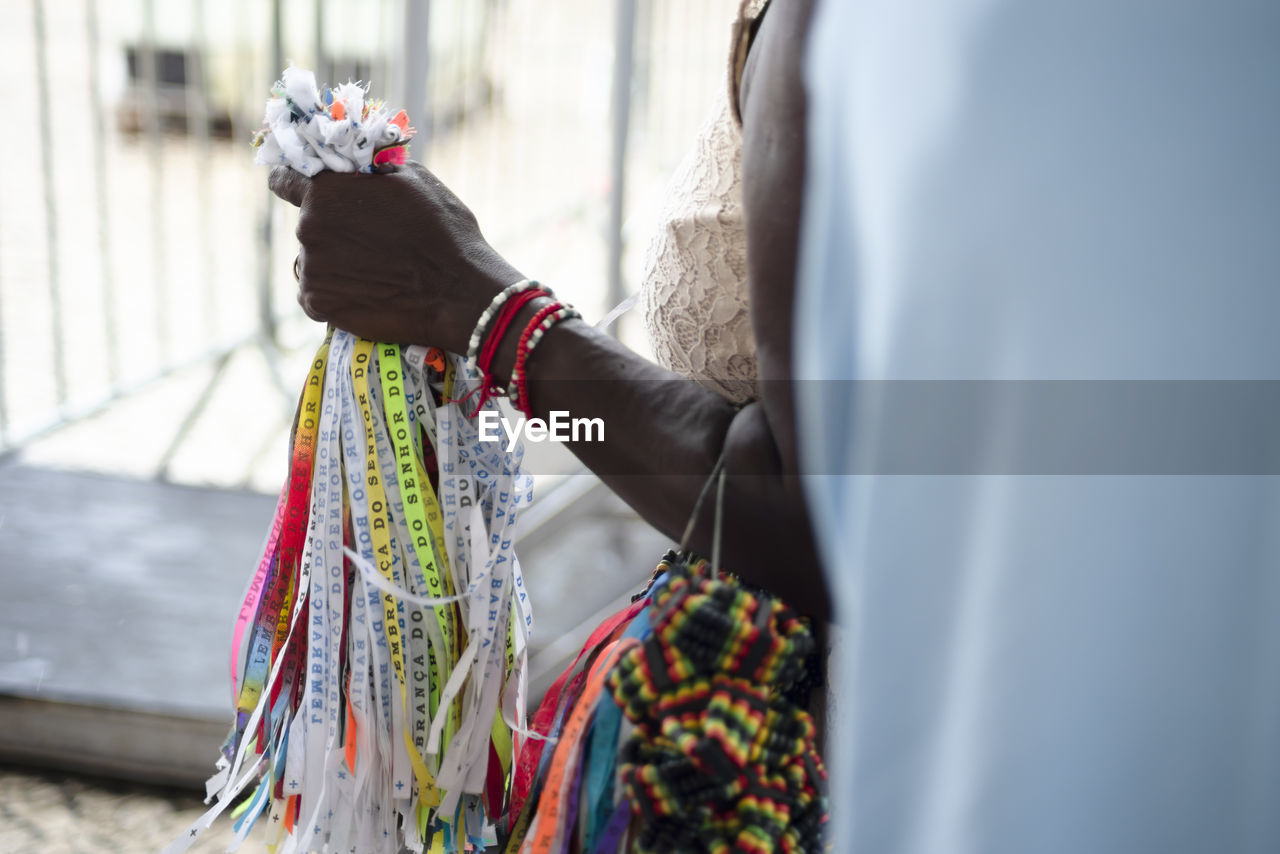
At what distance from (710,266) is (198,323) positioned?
3.75m

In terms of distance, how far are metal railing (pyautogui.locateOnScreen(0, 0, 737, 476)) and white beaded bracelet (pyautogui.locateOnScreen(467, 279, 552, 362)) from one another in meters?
2.34

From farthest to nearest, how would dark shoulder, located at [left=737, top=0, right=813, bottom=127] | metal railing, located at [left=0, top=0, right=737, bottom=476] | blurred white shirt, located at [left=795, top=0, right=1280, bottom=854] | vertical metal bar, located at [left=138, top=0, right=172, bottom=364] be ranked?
vertical metal bar, located at [left=138, top=0, right=172, bottom=364], metal railing, located at [left=0, top=0, right=737, bottom=476], dark shoulder, located at [left=737, top=0, right=813, bottom=127], blurred white shirt, located at [left=795, top=0, right=1280, bottom=854]

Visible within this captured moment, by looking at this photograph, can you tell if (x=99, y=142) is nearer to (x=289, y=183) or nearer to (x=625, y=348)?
(x=289, y=183)

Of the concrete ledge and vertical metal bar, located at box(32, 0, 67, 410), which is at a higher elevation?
vertical metal bar, located at box(32, 0, 67, 410)

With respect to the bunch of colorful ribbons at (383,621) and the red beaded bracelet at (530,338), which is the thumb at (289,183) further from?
the red beaded bracelet at (530,338)

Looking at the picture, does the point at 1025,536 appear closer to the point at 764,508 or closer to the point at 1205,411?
the point at 1205,411

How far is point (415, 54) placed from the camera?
78.7 inches

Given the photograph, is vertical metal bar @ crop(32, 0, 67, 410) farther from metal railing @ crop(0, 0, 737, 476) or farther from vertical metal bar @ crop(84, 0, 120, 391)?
vertical metal bar @ crop(84, 0, 120, 391)

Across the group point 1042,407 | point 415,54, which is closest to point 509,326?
point 1042,407

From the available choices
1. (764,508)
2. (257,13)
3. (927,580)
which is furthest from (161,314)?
(927,580)

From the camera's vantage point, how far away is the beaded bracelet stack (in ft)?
3.05

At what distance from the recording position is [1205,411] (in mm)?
553

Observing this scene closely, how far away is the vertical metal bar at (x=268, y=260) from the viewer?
3.94m

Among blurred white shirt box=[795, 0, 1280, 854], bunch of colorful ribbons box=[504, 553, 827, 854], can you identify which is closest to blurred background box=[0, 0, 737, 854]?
bunch of colorful ribbons box=[504, 553, 827, 854]
